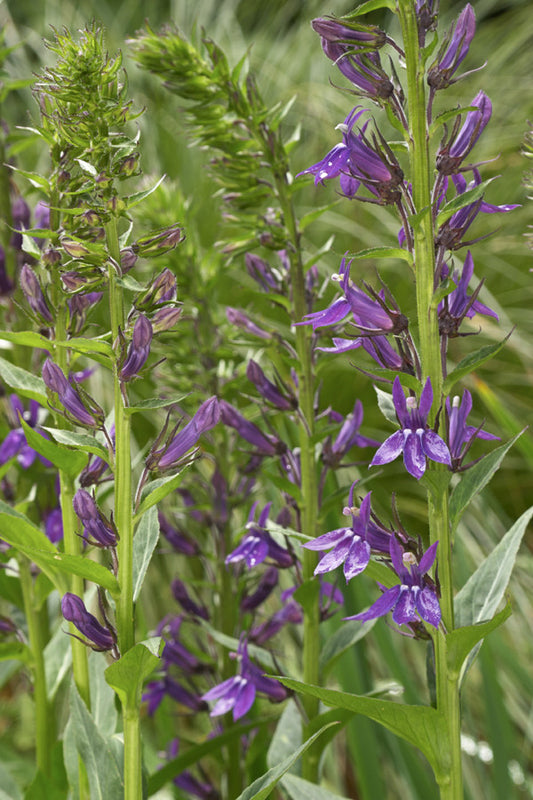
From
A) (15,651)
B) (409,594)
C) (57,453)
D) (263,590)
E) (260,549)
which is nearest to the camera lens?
(409,594)

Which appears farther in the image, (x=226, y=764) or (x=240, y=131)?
(x=226, y=764)

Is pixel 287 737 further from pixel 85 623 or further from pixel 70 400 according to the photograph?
pixel 70 400

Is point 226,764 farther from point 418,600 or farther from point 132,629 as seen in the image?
point 418,600

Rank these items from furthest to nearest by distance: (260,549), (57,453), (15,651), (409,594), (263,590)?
(263,590), (15,651), (260,549), (57,453), (409,594)

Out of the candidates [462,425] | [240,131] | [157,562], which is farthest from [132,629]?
[157,562]

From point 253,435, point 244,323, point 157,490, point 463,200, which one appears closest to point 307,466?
point 253,435
